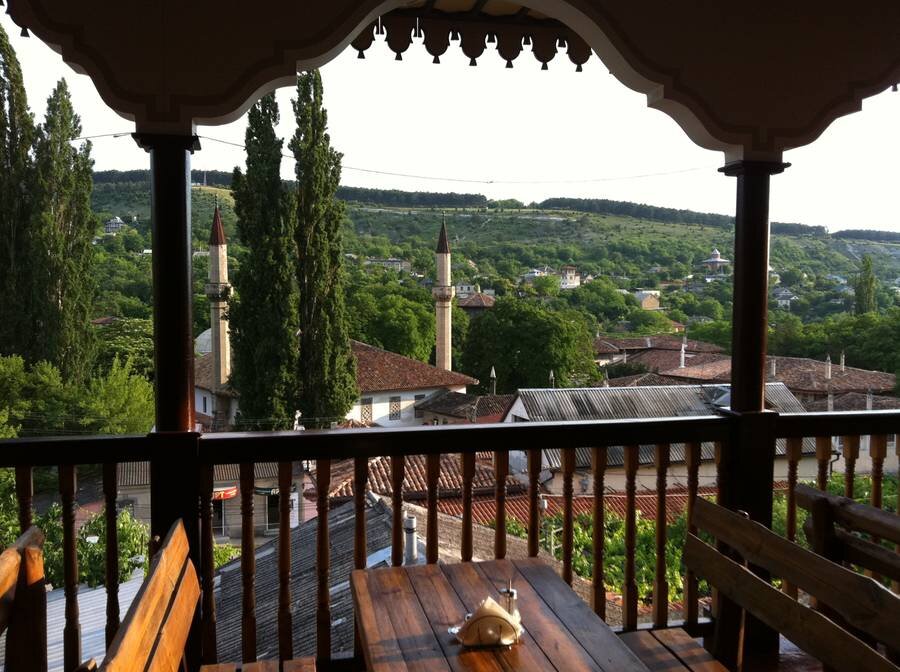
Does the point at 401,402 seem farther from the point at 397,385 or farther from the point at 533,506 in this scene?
the point at 533,506

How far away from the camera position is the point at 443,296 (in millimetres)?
28156

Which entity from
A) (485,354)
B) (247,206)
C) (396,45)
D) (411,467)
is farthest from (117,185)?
(396,45)

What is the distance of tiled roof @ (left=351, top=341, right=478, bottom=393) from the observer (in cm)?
3200

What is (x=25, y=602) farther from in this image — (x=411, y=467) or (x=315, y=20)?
(x=411, y=467)

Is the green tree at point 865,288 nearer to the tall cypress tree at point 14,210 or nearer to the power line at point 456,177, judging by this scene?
the power line at point 456,177

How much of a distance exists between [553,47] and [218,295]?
2401cm

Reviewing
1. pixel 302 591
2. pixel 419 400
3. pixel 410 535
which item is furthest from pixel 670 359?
pixel 410 535

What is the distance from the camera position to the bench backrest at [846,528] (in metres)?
1.62

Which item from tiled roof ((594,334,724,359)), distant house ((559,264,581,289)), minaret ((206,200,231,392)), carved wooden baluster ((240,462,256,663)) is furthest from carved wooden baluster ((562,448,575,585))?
distant house ((559,264,581,289))

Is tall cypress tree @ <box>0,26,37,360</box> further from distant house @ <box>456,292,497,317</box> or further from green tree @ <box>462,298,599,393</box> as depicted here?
distant house @ <box>456,292,497,317</box>

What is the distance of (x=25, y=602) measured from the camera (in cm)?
143

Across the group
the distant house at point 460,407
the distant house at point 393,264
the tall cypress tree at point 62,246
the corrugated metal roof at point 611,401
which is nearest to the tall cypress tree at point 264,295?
the tall cypress tree at point 62,246

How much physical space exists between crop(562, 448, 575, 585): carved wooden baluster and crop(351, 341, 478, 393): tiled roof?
2920 centimetres

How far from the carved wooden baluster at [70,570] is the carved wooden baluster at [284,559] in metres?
0.52
